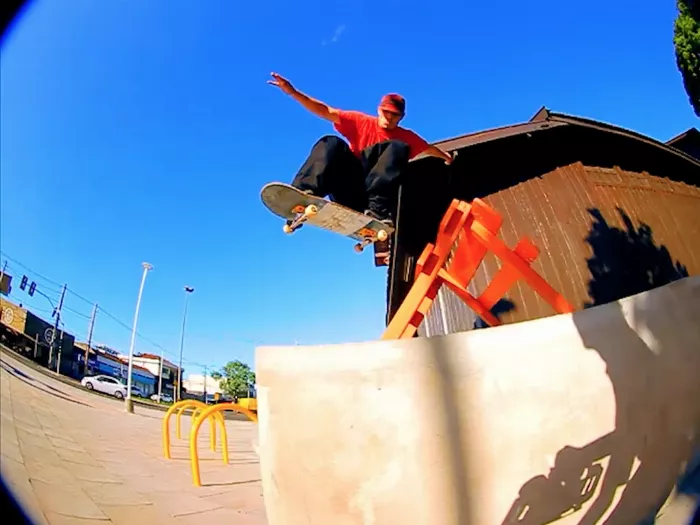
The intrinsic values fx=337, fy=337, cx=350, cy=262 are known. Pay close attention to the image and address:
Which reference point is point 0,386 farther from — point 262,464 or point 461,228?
point 461,228

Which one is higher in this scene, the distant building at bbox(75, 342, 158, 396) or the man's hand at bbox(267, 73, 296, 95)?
the man's hand at bbox(267, 73, 296, 95)

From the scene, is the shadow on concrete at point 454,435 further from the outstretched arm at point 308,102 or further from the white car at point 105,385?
the outstretched arm at point 308,102

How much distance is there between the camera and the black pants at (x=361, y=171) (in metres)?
1.85

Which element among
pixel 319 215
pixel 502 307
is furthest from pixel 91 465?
pixel 502 307

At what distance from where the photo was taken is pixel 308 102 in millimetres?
1787

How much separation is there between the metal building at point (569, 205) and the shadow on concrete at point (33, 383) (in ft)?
8.11

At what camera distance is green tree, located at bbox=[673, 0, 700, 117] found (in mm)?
1567

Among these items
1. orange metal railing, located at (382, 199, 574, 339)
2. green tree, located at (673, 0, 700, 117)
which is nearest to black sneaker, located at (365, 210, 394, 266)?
orange metal railing, located at (382, 199, 574, 339)

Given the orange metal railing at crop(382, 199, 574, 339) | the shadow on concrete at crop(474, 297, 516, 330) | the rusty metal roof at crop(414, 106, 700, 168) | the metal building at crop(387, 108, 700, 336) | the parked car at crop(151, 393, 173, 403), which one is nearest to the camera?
the parked car at crop(151, 393, 173, 403)

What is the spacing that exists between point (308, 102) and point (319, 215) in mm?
607

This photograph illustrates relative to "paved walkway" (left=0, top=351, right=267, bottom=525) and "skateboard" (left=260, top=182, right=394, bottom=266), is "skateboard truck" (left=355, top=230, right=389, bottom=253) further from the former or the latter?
"paved walkway" (left=0, top=351, right=267, bottom=525)

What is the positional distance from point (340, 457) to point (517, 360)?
2.04ft

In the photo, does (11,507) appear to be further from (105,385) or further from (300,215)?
(300,215)

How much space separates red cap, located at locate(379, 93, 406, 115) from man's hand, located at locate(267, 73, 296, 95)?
50cm
